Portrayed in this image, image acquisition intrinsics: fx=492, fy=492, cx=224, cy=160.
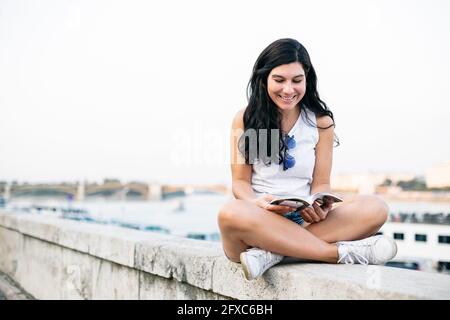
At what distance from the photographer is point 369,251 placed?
205 cm

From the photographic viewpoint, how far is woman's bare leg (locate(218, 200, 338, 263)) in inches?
78.6

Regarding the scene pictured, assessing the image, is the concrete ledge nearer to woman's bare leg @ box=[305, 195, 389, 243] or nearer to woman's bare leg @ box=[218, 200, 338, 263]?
woman's bare leg @ box=[218, 200, 338, 263]

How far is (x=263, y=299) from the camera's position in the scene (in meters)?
1.98

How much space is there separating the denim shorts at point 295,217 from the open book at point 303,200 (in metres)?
0.11

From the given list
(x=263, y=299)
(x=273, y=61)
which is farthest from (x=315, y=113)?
(x=263, y=299)

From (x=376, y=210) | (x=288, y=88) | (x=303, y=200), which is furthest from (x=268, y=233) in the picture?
(x=288, y=88)

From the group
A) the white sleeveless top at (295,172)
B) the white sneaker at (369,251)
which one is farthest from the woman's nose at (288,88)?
the white sneaker at (369,251)

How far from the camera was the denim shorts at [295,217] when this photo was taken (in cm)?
220

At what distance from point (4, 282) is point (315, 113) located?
4032 mm

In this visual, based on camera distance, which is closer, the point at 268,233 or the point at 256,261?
the point at 256,261

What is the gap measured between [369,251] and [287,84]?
832 mm

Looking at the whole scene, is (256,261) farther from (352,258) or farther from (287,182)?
(287,182)

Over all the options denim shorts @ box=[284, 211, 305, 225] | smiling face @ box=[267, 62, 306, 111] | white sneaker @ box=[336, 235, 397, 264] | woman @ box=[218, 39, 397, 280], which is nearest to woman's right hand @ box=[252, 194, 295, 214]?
woman @ box=[218, 39, 397, 280]
